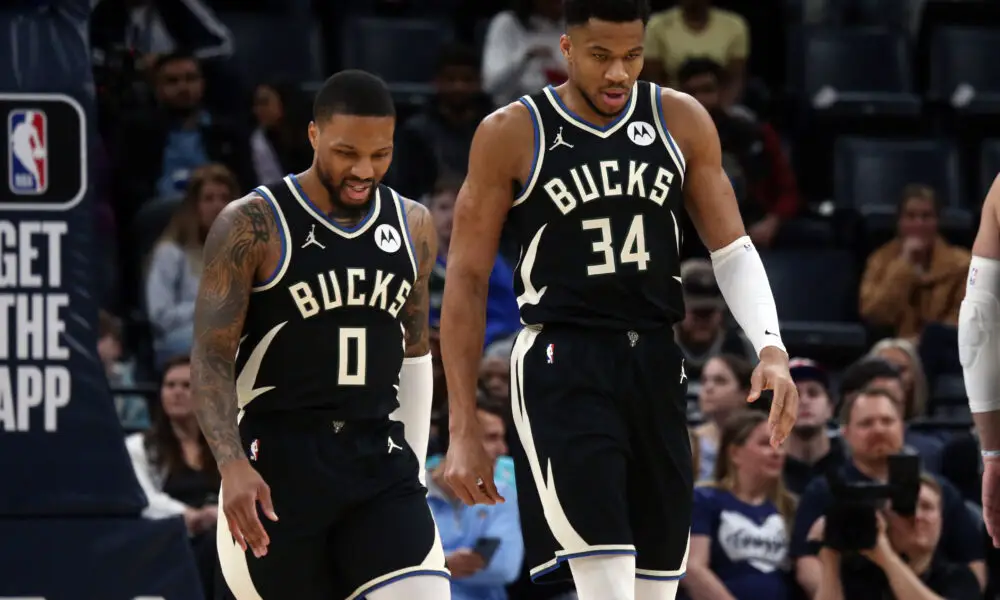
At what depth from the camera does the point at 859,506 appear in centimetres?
700

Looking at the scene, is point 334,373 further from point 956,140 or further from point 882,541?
point 956,140

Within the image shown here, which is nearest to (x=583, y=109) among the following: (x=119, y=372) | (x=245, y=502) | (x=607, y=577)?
(x=607, y=577)

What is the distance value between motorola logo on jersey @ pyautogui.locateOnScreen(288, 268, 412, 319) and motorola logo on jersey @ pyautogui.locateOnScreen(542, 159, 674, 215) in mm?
609

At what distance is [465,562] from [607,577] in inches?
110

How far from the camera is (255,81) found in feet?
38.8

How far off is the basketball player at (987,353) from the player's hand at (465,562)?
110 inches

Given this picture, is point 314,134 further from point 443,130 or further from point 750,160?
point 750,160

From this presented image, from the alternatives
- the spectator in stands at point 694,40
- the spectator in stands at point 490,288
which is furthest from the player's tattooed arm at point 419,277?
the spectator in stands at point 694,40

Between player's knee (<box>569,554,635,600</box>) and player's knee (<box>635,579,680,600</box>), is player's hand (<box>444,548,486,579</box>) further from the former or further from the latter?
player's knee (<box>569,554,635,600</box>)

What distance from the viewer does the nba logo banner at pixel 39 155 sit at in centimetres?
610

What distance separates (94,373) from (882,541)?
124 inches

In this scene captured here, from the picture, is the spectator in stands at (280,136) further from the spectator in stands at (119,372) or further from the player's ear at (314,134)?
the player's ear at (314,134)

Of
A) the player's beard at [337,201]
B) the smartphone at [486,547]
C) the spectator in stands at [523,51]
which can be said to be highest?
the spectator in stands at [523,51]

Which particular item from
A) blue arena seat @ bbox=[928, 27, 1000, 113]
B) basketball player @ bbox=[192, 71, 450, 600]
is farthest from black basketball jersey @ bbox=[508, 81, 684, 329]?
blue arena seat @ bbox=[928, 27, 1000, 113]
